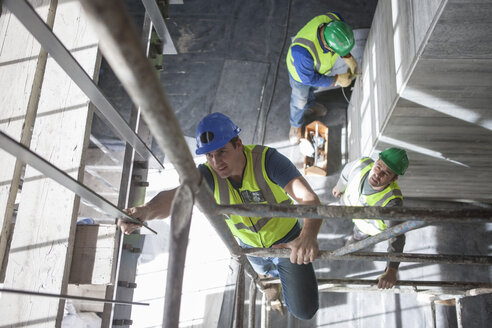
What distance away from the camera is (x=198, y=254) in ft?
17.4

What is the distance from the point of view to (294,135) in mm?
5805

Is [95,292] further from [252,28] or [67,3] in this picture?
[252,28]

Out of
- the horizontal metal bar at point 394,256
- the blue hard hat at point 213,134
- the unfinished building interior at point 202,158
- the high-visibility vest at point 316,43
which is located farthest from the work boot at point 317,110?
the horizontal metal bar at point 394,256

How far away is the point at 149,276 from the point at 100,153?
2240mm

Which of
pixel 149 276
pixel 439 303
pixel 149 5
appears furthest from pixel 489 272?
pixel 149 5

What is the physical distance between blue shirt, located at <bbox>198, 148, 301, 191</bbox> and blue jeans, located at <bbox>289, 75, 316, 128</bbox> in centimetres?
272

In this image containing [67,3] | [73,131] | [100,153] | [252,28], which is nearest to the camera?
[73,131]

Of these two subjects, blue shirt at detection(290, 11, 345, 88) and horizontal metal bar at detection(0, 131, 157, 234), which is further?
blue shirt at detection(290, 11, 345, 88)

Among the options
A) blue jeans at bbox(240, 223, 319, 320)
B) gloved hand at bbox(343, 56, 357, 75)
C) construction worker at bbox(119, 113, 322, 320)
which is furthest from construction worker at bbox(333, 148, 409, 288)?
gloved hand at bbox(343, 56, 357, 75)

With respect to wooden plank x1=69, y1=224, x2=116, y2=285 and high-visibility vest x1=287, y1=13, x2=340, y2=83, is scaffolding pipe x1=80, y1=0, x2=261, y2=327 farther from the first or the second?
high-visibility vest x1=287, y1=13, x2=340, y2=83

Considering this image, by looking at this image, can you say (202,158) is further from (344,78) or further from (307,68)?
(344,78)

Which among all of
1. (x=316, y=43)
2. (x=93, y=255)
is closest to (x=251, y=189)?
(x=93, y=255)

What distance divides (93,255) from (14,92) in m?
1.13

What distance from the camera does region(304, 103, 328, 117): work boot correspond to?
234 inches
